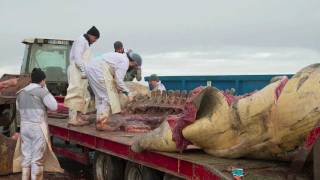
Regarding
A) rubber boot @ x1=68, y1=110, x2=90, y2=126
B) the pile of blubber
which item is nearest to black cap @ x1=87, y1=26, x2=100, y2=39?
rubber boot @ x1=68, y1=110, x2=90, y2=126

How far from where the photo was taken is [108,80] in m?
8.19

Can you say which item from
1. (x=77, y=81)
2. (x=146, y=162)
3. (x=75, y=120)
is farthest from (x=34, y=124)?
(x=146, y=162)

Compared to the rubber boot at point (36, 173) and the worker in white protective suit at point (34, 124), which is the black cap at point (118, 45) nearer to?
the worker in white protective suit at point (34, 124)

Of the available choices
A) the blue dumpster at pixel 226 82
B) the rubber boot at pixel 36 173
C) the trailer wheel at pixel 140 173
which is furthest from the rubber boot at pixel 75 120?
the blue dumpster at pixel 226 82

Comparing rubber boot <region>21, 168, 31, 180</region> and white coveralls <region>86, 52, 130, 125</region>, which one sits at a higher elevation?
white coveralls <region>86, 52, 130, 125</region>

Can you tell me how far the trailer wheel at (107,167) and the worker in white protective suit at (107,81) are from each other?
486 mm

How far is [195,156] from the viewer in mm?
5262

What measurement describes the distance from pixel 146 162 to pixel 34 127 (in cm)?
214

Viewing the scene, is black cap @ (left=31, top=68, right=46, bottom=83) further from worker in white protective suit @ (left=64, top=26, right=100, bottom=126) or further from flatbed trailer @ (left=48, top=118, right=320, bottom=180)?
worker in white protective suit @ (left=64, top=26, right=100, bottom=126)

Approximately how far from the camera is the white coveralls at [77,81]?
891cm

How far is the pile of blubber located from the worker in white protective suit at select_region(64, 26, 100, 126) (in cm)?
373

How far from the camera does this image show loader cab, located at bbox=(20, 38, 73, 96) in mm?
13281

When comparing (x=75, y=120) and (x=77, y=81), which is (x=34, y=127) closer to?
(x=75, y=120)

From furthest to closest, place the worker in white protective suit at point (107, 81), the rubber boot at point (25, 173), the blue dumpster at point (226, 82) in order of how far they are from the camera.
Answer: the blue dumpster at point (226, 82), the worker in white protective suit at point (107, 81), the rubber boot at point (25, 173)
